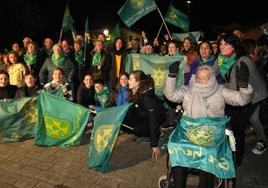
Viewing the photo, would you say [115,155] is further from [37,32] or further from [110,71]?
[37,32]

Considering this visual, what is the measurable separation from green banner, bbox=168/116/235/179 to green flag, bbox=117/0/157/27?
19.4ft

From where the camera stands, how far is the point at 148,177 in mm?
4996

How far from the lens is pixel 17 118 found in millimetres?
6203

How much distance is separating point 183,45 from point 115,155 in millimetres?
3375

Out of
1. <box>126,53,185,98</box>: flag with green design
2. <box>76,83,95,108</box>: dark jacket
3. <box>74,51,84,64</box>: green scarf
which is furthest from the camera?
<box>74,51,84,64</box>: green scarf

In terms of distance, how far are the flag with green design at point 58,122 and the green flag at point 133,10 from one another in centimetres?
427

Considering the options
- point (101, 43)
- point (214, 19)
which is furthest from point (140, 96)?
point (214, 19)

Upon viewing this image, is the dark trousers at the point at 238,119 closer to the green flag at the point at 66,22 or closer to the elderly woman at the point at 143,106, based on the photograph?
the elderly woman at the point at 143,106

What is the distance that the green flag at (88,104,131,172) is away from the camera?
493cm

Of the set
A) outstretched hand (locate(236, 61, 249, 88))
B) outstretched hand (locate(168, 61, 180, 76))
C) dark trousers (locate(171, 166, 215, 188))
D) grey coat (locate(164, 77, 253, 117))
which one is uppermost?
outstretched hand (locate(168, 61, 180, 76))

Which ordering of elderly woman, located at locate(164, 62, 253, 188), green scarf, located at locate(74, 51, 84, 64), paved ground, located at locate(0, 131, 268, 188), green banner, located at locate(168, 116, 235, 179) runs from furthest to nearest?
green scarf, located at locate(74, 51, 84, 64) < paved ground, located at locate(0, 131, 268, 188) < elderly woman, located at locate(164, 62, 253, 188) < green banner, located at locate(168, 116, 235, 179)

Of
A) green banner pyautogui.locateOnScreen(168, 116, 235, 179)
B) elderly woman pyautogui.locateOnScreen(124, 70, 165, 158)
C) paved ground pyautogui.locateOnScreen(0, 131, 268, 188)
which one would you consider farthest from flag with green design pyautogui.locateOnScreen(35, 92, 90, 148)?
green banner pyautogui.locateOnScreen(168, 116, 235, 179)

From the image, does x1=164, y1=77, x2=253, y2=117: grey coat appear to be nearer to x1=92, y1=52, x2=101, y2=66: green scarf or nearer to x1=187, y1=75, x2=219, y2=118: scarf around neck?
x1=187, y1=75, x2=219, y2=118: scarf around neck

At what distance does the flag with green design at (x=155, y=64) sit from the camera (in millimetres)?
7407
